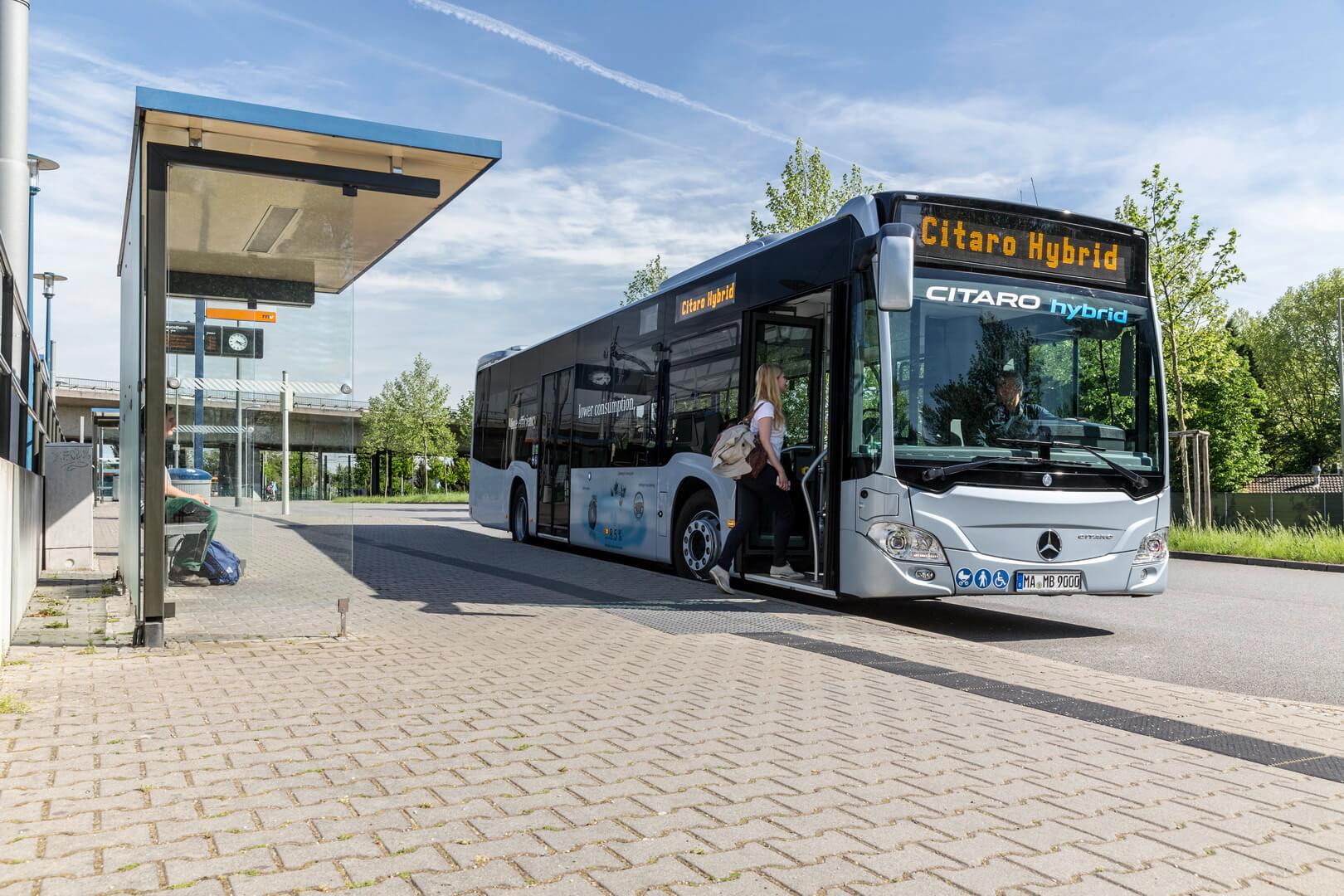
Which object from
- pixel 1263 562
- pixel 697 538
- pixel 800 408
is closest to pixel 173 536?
pixel 800 408


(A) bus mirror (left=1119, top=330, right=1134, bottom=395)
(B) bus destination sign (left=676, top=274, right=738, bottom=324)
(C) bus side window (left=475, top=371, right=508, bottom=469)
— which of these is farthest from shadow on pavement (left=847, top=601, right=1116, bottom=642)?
(C) bus side window (left=475, top=371, right=508, bottom=469)

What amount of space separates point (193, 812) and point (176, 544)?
4.37 m

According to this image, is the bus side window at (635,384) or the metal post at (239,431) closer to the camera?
the metal post at (239,431)

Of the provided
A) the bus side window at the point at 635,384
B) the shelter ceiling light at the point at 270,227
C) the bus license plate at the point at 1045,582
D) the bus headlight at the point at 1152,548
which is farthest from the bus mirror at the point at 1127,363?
the shelter ceiling light at the point at 270,227

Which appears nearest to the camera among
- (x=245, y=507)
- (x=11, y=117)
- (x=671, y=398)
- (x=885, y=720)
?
(x=885, y=720)

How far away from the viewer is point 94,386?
181 feet

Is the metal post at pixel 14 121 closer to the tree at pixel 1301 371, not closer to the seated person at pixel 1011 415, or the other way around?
the seated person at pixel 1011 415

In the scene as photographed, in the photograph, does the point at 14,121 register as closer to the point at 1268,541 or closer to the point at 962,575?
the point at 962,575

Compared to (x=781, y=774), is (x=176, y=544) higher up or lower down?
higher up

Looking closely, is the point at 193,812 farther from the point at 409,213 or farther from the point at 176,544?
the point at 409,213

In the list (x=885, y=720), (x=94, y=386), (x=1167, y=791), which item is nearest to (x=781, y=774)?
(x=885, y=720)

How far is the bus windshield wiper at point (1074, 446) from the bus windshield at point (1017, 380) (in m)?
0.01

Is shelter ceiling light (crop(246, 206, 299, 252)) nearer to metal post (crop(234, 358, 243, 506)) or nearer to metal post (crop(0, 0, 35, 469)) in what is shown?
metal post (crop(234, 358, 243, 506))

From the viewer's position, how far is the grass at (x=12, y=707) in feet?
16.9
